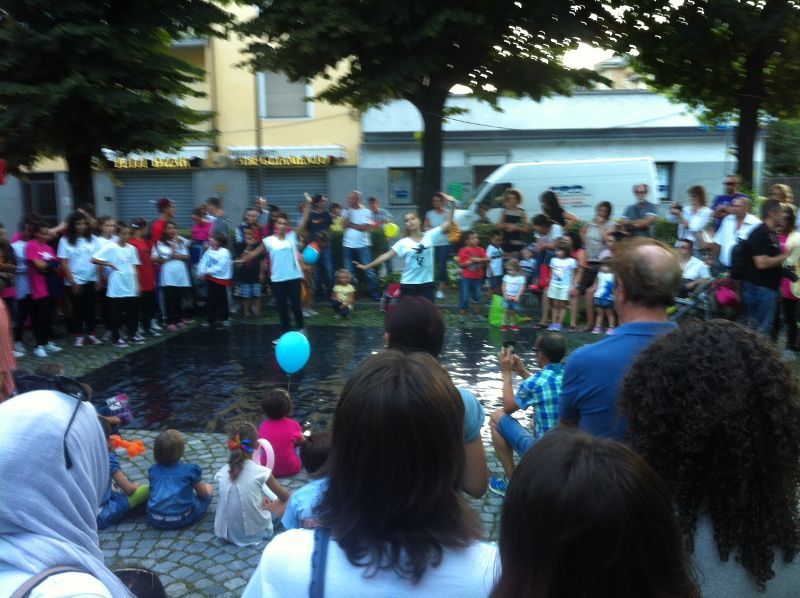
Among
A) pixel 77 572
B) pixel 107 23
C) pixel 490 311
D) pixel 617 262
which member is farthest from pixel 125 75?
pixel 77 572

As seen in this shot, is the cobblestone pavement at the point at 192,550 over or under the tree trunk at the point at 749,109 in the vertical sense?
under

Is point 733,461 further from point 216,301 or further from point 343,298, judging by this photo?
point 216,301

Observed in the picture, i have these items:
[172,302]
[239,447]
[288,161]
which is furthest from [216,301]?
[288,161]

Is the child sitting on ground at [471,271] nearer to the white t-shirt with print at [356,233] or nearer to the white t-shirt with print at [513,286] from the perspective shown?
the white t-shirt with print at [513,286]

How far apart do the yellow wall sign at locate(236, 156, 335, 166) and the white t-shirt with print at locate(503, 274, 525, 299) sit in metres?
14.8

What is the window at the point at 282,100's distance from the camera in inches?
984

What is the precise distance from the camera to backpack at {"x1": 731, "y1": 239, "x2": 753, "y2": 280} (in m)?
8.35

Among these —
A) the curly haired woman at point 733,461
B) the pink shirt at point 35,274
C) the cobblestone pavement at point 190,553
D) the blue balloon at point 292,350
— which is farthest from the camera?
the pink shirt at point 35,274

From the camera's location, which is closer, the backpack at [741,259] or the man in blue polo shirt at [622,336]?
the man in blue polo shirt at [622,336]

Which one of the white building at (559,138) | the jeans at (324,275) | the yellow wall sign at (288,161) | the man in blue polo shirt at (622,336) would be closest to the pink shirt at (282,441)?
the man in blue polo shirt at (622,336)

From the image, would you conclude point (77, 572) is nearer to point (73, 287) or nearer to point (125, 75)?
point (73, 287)

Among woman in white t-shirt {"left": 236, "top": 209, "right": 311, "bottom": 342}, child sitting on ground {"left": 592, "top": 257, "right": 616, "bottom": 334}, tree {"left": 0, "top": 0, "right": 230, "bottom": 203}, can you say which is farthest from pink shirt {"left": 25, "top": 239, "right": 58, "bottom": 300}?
child sitting on ground {"left": 592, "top": 257, "right": 616, "bottom": 334}

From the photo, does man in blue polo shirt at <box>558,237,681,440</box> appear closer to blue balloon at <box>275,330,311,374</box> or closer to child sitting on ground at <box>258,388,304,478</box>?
child sitting on ground at <box>258,388,304,478</box>

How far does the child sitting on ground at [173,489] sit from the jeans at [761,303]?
253 inches
